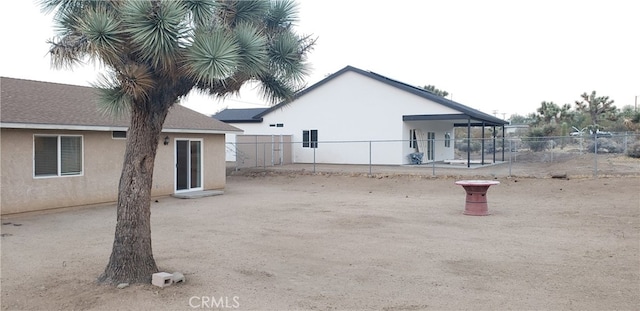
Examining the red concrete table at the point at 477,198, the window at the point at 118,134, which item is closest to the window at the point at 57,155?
the window at the point at 118,134

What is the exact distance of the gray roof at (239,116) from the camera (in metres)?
32.5

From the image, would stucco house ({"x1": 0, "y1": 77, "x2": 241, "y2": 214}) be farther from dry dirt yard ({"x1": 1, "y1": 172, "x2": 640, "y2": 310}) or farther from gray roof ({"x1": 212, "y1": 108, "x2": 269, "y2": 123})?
gray roof ({"x1": 212, "y1": 108, "x2": 269, "y2": 123})

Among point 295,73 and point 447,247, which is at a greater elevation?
point 295,73

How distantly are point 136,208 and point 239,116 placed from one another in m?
28.4

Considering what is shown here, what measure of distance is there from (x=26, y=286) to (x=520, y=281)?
6459mm

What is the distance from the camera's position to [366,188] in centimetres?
1994

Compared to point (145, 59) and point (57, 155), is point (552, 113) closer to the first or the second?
point (57, 155)

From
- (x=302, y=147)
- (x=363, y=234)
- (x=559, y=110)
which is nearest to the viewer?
(x=363, y=234)

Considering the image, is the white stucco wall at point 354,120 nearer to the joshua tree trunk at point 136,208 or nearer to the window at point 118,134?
the window at point 118,134

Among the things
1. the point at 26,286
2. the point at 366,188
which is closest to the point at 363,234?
the point at 26,286

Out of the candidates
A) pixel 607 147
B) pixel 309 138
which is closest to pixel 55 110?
pixel 309 138

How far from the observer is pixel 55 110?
13766 millimetres

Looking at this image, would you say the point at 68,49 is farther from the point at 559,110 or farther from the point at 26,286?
the point at 559,110

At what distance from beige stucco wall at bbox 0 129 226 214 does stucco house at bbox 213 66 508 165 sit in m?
10.3
